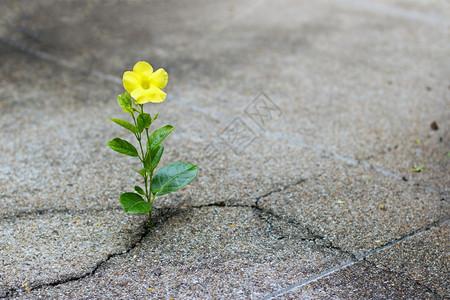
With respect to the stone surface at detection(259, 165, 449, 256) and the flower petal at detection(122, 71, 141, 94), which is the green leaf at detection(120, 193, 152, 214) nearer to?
the flower petal at detection(122, 71, 141, 94)

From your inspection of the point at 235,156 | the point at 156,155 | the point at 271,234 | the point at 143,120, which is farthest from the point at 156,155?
the point at 235,156

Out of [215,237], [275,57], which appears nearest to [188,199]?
[215,237]

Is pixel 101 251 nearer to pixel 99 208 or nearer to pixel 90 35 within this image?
pixel 99 208

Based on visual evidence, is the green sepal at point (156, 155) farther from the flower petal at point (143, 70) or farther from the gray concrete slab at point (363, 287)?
the gray concrete slab at point (363, 287)

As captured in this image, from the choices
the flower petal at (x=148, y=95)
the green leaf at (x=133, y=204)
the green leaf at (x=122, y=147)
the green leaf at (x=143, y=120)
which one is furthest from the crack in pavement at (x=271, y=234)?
the flower petal at (x=148, y=95)

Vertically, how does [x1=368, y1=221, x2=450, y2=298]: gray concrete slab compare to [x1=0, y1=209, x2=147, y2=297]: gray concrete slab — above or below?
below

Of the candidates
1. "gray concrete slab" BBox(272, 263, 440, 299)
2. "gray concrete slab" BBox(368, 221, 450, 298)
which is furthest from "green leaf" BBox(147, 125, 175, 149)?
"gray concrete slab" BBox(368, 221, 450, 298)
